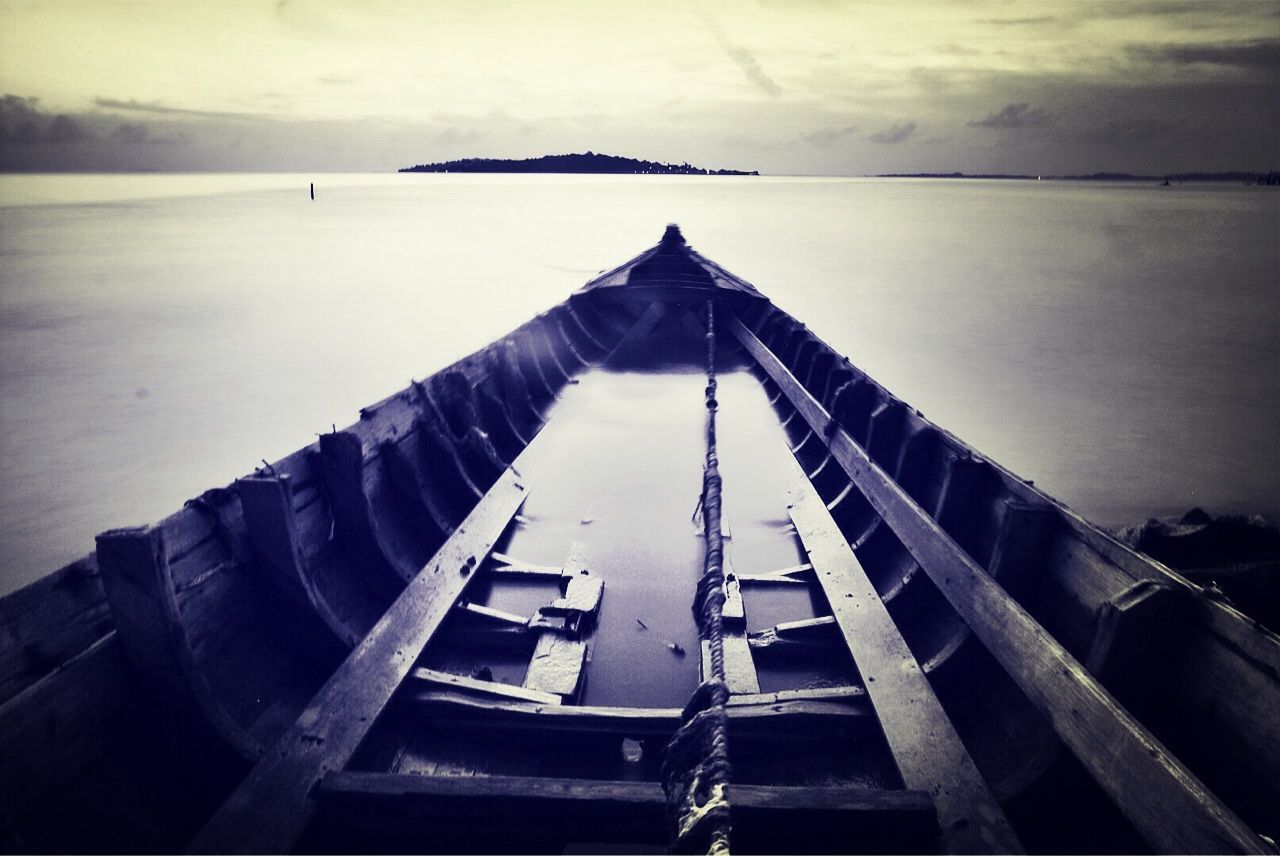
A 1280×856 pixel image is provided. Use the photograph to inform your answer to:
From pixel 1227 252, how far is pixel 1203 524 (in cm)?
5280

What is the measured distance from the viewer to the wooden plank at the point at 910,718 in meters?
2.27

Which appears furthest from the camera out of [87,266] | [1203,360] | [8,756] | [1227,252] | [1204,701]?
[1227,252]

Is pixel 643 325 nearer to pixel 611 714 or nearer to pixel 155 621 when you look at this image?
pixel 611 714

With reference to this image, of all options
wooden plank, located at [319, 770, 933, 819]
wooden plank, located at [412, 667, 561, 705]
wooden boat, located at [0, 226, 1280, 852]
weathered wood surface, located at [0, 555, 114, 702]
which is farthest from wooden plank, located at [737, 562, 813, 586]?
weathered wood surface, located at [0, 555, 114, 702]

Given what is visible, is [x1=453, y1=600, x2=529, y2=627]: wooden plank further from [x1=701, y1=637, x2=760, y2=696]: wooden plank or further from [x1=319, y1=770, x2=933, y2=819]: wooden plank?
[x1=319, y1=770, x2=933, y2=819]: wooden plank

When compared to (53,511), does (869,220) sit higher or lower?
higher

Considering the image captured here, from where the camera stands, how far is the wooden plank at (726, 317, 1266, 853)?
186 cm

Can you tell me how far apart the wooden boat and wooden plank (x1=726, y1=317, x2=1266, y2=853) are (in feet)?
0.03

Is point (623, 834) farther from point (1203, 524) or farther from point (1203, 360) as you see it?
point (1203, 360)

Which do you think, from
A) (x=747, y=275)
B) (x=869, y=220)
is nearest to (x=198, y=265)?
(x=747, y=275)

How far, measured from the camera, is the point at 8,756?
1.97 meters

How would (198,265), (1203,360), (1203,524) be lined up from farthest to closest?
1. (198,265)
2. (1203,360)
3. (1203,524)

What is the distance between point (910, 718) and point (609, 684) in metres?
1.32

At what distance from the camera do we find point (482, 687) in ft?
9.81
